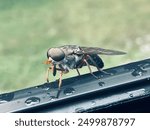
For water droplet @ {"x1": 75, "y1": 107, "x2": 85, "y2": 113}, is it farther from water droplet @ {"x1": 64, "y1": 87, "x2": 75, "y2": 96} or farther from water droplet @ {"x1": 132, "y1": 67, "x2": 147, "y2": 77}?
water droplet @ {"x1": 132, "y1": 67, "x2": 147, "y2": 77}

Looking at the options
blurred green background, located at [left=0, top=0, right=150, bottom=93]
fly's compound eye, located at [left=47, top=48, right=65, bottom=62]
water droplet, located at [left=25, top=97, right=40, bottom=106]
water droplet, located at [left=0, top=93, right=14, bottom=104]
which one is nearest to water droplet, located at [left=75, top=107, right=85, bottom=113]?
water droplet, located at [left=25, top=97, right=40, bottom=106]

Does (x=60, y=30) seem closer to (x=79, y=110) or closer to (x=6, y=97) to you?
(x=6, y=97)

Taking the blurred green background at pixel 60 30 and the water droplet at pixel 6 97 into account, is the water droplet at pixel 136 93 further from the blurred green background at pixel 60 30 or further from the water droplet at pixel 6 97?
the blurred green background at pixel 60 30

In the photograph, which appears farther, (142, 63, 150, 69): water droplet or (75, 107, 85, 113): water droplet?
(142, 63, 150, 69): water droplet

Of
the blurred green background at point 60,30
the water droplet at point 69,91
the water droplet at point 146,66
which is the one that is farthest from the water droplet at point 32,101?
the blurred green background at point 60,30

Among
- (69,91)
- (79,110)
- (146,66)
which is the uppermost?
(146,66)

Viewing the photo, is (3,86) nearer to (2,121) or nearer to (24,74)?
(24,74)

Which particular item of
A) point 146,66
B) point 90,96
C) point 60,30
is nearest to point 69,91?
point 90,96
